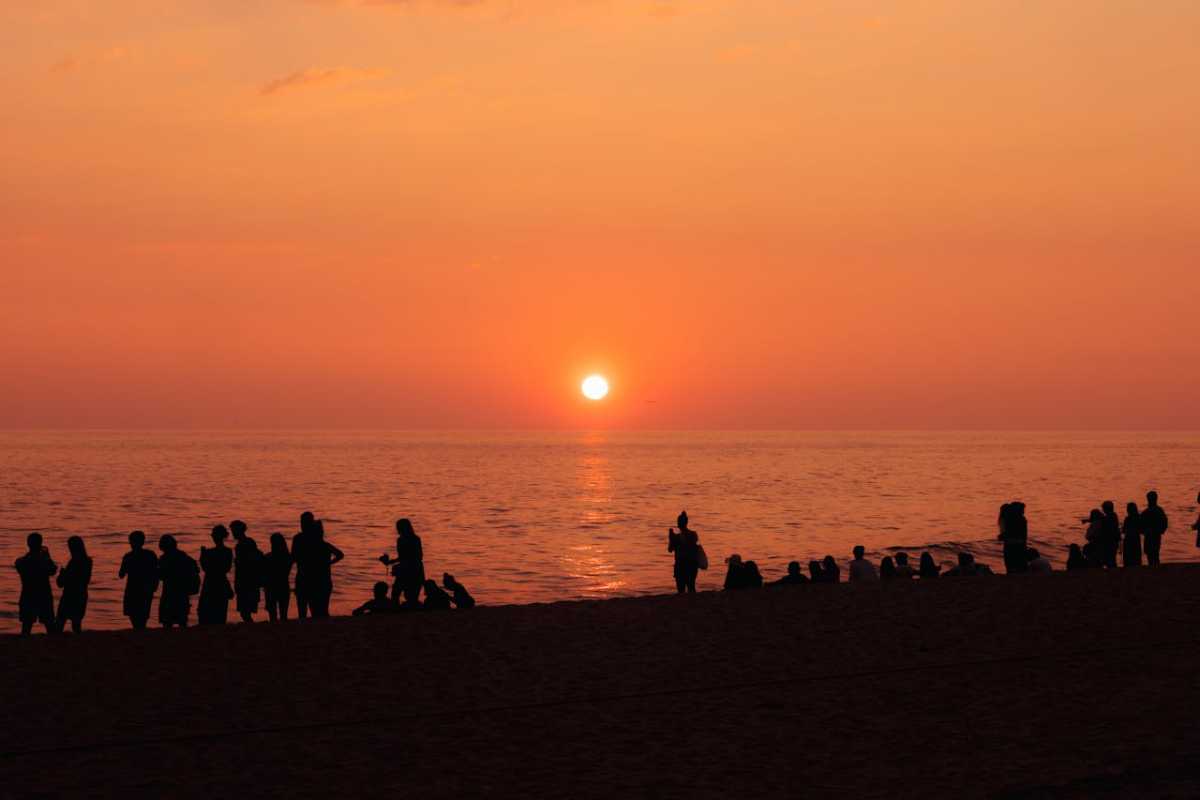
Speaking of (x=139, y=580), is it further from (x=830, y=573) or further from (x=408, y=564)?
(x=830, y=573)

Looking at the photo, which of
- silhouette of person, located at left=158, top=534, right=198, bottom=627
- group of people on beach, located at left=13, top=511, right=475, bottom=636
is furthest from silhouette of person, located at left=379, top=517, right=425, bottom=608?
silhouette of person, located at left=158, top=534, right=198, bottom=627

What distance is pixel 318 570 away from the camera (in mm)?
18750

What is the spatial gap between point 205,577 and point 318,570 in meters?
1.56

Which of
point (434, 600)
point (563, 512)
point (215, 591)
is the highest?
point (215, 591)

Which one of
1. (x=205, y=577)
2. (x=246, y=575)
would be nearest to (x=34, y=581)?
(x=205, y=577)

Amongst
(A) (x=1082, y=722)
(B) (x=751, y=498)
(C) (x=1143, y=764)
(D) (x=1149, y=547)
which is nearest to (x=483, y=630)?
(A) (x=1082, y=722)

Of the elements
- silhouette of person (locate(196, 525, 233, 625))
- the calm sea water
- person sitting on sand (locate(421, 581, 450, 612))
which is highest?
silhouette of person (locate(196, 525, 233, 625))

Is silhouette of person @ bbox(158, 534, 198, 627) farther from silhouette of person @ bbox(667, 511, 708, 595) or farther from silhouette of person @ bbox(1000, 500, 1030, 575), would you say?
silhouette of person @ bbox(1000, 500, 1030, 575)

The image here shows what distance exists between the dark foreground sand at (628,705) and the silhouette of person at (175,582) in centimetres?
92

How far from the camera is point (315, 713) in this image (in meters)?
11.8

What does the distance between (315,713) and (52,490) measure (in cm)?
9875

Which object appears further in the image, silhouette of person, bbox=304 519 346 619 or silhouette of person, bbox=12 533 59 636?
silhouette of person, bbox=304 519 346 619

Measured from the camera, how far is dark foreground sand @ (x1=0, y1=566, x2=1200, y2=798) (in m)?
9.48

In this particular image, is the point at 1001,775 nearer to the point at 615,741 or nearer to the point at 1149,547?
the point at 615,741
